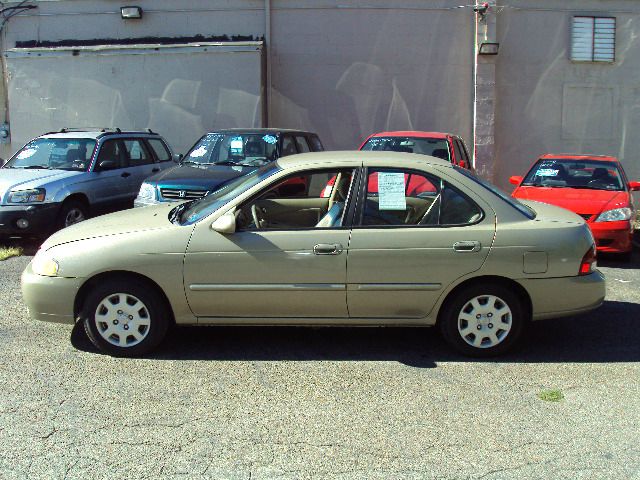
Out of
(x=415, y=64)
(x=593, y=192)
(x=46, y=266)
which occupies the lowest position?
(x=46, y=266)

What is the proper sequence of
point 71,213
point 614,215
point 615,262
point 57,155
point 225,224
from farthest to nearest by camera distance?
point 57,155 → point 71,213 → point 615,262 → point 614,215 → point 225,224

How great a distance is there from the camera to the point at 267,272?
5160mm

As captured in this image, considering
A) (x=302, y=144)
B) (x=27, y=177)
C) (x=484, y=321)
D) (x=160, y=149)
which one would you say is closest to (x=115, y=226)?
(x=484, y=321)

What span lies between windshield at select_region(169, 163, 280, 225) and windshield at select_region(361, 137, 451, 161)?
4.72 meters

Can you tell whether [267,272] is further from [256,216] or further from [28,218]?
[28,218]

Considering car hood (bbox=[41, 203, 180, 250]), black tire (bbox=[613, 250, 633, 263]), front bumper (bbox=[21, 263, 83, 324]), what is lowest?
black tire (bbox=[613, 250, 633, 263])

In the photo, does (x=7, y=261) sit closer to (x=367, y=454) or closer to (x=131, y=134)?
(x=131, y=134)

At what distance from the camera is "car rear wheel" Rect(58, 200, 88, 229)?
9773 mm

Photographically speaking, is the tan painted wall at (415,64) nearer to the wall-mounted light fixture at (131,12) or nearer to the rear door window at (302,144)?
the wall-mounted light fixture at (131,12)

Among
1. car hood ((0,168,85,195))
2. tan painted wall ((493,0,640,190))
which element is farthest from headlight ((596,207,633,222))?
car hood ((0,168,85,195))

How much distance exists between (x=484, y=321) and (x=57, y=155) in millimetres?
7757

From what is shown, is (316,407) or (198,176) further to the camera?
(198,176)

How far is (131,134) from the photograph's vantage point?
11.5 metres

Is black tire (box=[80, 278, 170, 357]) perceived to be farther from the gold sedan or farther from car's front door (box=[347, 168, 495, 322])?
car's front door (box=[347, 168, 495, 322])
